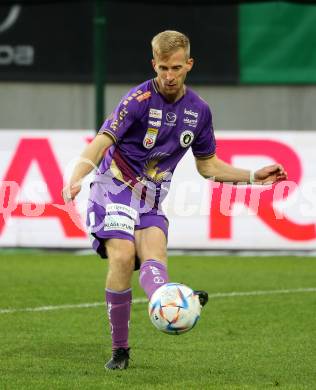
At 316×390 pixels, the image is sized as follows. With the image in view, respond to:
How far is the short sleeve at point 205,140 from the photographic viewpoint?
297 inches

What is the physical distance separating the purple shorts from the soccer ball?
602 mm

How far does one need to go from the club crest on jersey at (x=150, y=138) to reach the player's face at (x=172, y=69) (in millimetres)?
245

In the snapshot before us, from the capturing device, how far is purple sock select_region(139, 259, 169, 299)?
697 centimetres

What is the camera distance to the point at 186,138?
746 centimetres

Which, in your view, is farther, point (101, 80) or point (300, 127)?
point (300, 127)

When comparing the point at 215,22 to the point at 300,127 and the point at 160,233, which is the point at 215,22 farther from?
the point at 160,233

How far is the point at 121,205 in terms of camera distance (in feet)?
24.1

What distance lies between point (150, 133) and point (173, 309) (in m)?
1.14

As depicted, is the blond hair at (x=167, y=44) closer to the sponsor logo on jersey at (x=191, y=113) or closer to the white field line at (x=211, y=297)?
the sponsor logo on jersey at (x=191, y=113)

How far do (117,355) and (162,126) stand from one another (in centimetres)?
135

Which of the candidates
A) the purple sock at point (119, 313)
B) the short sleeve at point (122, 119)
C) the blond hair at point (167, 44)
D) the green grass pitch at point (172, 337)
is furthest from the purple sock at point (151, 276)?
the blond hair at point (167, 44)

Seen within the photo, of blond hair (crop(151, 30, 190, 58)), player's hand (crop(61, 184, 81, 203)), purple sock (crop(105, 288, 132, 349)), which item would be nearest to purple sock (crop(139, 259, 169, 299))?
purple sock (crop(105, 288, 132, 349))

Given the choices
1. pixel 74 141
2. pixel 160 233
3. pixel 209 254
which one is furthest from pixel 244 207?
pixel 160 233

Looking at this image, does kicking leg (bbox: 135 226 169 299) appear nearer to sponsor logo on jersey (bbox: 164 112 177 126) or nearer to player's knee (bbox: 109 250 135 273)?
player's knee (bbox: 109 250 135 273)
